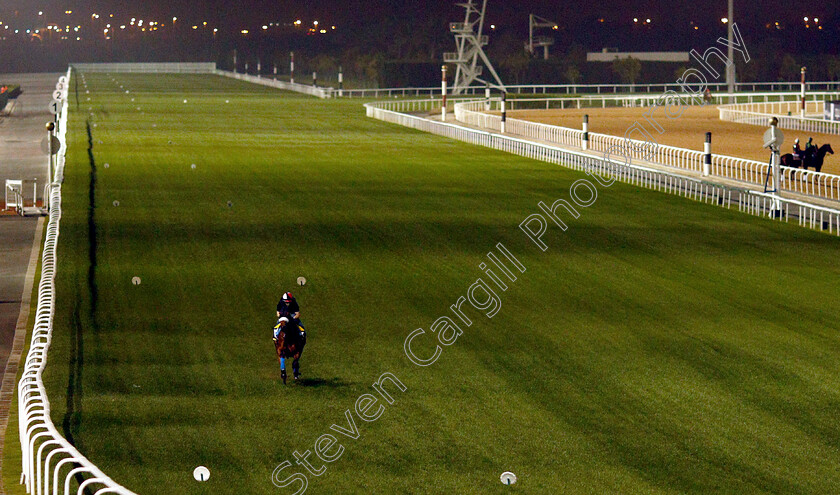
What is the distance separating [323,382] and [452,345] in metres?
2.05

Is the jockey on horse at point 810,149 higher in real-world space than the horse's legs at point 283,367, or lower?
higher

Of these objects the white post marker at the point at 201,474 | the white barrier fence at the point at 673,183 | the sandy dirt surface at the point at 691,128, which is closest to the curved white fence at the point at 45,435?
the white post marker at the point at 201,474

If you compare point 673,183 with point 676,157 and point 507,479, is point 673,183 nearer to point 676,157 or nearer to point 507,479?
point 676,157

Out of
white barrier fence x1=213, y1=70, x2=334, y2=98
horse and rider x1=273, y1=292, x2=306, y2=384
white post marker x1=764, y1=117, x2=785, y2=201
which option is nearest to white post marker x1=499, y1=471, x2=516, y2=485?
horse and rider x1=273, y1=292, x2=306, y2=384

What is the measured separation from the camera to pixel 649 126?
5106 centimetres

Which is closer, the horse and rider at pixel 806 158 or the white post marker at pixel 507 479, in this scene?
the white post marker at pixel 507 479

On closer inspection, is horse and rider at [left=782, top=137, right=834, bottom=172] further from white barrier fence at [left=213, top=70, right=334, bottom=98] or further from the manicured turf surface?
white barrier fence at [left=213, top=70, right=334, bottom=98]

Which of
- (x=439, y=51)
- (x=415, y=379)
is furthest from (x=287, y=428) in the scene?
(x=439, y=51)

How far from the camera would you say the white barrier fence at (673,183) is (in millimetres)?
21641

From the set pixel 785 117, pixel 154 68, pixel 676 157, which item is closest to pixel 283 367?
pixel 676 157

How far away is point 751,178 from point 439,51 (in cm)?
11793

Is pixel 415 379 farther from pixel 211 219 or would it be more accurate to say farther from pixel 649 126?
pixel 649 126

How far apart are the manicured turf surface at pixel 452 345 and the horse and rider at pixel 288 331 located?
1.22 feet

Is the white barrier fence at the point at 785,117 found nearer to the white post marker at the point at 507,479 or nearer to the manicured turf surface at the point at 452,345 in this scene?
the manicured turf surface at the point at 452,345
